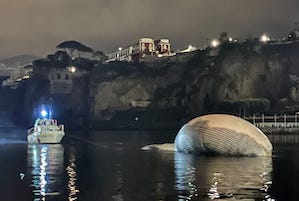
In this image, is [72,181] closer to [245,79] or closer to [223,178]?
[223,178]

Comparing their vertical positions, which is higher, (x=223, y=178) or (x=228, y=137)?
(x=228, y=137)

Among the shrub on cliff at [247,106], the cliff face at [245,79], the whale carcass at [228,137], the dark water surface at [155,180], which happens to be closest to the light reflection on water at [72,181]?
the dark water surface at [155,180]

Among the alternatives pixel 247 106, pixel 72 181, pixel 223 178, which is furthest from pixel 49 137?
pixel 247 106

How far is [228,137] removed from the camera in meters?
52.1

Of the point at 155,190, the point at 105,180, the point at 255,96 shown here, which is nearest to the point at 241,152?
the point at 105,180

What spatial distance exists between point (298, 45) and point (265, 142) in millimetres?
133008

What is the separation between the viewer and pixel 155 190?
3020 centimetres

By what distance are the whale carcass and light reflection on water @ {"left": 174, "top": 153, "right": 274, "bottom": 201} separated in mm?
1847

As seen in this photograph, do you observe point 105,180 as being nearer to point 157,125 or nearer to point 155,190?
point 155,190

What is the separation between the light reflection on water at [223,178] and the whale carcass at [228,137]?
185 centimetres

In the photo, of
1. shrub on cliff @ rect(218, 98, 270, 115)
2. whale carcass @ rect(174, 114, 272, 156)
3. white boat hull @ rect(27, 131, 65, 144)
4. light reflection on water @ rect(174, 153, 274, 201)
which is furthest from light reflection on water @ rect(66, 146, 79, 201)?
shrub on cliff @ rect(218, 98, 270, 115)

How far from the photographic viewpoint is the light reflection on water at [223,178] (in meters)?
28.4

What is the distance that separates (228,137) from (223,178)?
55.8ft

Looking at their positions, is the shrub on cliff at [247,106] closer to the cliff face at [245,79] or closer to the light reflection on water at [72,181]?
the cliff face at [245,79]
